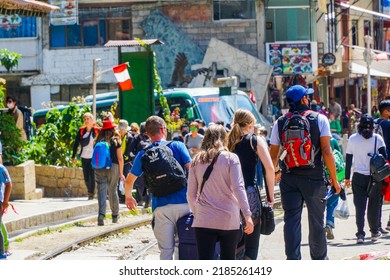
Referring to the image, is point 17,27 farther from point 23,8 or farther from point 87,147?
point 23,8

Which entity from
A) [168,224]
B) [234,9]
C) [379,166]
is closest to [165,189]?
[168,224]

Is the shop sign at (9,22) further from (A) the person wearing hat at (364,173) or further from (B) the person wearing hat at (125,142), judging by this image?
(A) the person wearing hat at (364,173)

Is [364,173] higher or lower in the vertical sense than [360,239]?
higher

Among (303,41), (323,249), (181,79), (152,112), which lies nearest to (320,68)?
A: (303,41)

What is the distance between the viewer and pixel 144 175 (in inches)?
480

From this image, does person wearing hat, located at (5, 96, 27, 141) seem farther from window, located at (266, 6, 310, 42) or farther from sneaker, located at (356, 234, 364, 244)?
window, located at (266, 6, 310, 42)

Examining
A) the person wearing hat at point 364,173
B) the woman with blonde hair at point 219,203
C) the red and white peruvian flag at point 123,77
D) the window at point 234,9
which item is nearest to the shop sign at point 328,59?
the window at point 234,9

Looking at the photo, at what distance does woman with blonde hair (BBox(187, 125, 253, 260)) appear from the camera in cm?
1130

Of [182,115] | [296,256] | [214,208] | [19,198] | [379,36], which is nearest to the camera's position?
[214,208]

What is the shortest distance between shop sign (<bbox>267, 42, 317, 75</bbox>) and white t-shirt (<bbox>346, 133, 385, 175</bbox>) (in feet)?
103

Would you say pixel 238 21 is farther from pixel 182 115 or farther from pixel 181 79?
pixel 182 115

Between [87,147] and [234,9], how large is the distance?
24.1 m

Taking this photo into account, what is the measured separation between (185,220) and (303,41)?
1501 inches

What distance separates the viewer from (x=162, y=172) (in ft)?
39.3
